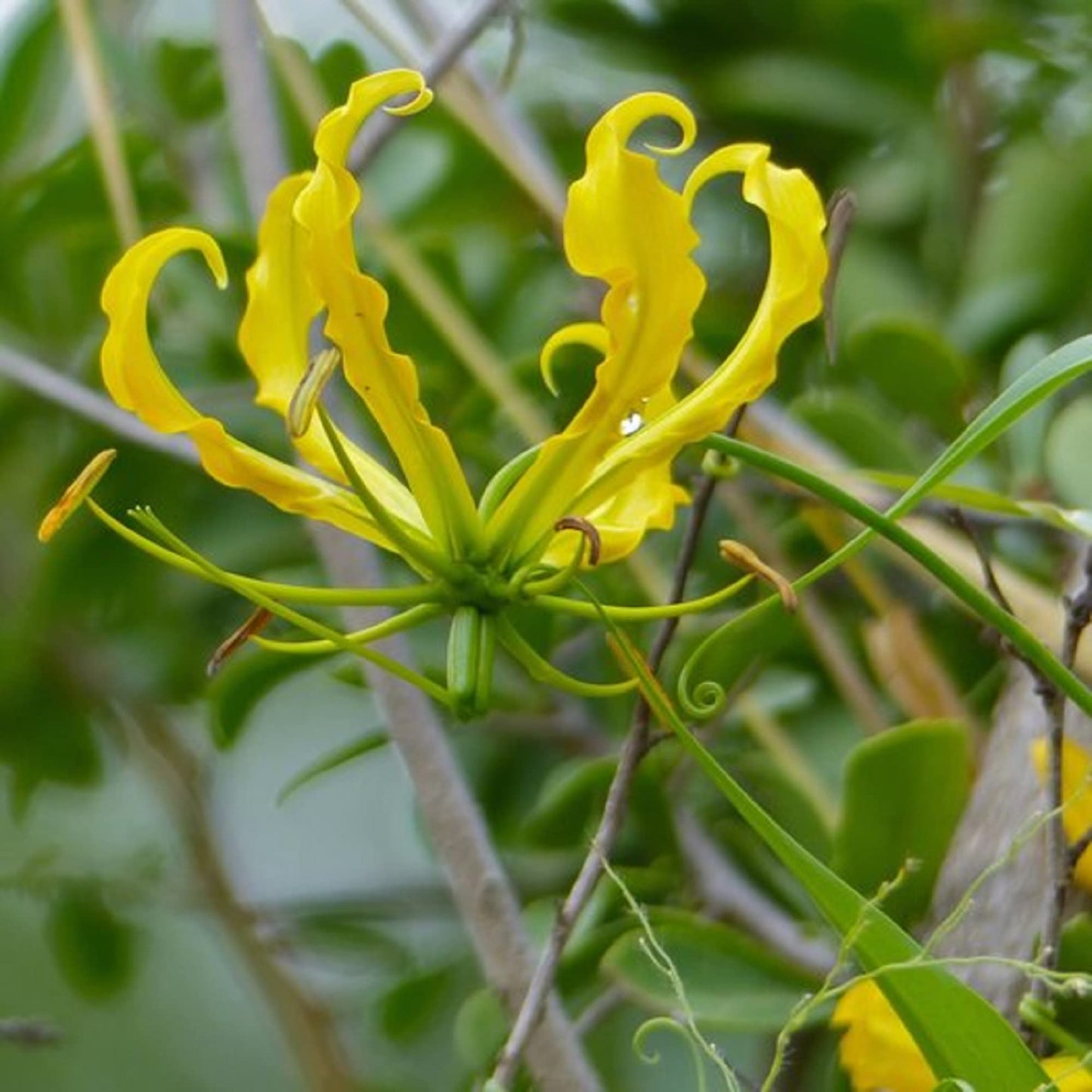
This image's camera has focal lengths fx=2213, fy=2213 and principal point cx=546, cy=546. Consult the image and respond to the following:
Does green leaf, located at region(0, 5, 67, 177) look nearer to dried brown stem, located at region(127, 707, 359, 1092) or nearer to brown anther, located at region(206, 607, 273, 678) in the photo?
dried brown stem, located at region(127, 707, 359, 1092)

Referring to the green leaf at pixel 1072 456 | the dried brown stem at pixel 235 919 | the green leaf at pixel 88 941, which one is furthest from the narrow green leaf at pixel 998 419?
the green leaf at pixel 88 941

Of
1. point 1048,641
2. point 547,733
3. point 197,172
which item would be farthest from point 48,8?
point 1048,641

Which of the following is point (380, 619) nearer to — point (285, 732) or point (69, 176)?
point (69, 176)

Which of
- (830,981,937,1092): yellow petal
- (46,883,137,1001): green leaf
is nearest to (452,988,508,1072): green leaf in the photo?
(830,981,937,1092): yellow petal

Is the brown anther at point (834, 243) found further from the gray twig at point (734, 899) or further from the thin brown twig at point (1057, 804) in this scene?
the gray twig at point (734, 899)

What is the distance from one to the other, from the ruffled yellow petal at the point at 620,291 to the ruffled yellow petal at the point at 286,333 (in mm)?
30

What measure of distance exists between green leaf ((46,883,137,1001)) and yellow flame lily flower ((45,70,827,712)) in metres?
0.68

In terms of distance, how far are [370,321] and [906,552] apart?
12 centimetres

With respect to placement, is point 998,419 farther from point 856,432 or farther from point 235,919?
point 235,919

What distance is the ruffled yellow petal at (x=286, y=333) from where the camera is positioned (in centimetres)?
51

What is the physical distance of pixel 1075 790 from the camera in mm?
563

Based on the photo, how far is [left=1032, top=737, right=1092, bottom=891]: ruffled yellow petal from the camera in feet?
1.83

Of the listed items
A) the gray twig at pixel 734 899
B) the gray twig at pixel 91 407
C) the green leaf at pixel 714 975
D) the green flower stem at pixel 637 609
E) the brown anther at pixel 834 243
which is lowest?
the gray twig at pixel 734 899

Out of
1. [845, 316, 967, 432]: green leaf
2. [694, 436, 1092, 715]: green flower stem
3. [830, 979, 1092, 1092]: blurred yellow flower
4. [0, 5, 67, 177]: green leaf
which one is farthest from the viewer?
[0, 5, 67, 177]: green leaf
